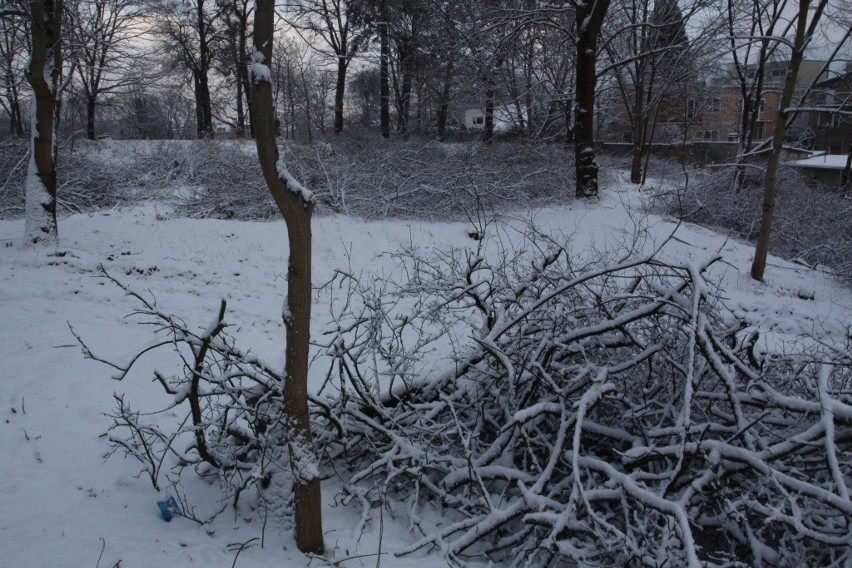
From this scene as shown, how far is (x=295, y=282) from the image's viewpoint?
3.02 metres

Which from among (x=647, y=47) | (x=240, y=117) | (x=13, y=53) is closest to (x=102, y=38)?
(x=13, y=53)

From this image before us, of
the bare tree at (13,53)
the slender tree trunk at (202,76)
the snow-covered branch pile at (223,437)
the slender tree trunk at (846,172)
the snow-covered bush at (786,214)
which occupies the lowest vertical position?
the snow-covered branch pile at (223,437)

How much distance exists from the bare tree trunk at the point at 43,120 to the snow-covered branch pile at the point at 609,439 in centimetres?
738

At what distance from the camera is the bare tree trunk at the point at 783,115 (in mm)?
9219

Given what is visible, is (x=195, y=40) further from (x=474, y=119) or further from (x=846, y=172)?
(x=846, y=172)

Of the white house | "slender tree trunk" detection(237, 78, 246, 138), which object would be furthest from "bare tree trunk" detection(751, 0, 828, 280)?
"slender tree trunk" detection(237, 78, 246, 138)

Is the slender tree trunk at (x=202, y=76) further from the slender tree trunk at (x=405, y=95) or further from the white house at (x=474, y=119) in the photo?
the white house at (x=474, y=119)

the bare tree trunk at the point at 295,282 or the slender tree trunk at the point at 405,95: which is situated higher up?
the slender tree trunk at the point at 405,95

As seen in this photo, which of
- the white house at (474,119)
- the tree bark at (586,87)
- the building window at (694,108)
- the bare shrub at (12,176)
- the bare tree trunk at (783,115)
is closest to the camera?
the bare tree trunk at (783,115)

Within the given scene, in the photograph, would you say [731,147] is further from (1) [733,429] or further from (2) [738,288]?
(1) [733,429]

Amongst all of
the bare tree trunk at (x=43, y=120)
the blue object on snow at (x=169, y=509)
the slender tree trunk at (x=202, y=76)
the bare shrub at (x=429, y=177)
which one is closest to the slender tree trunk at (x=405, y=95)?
the bare shrub at (x=429, y=177)

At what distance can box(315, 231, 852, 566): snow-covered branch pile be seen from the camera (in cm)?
310

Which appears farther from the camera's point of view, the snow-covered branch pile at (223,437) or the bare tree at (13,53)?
the bare tree at (13,53)

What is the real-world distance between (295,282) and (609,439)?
2.57 meters
